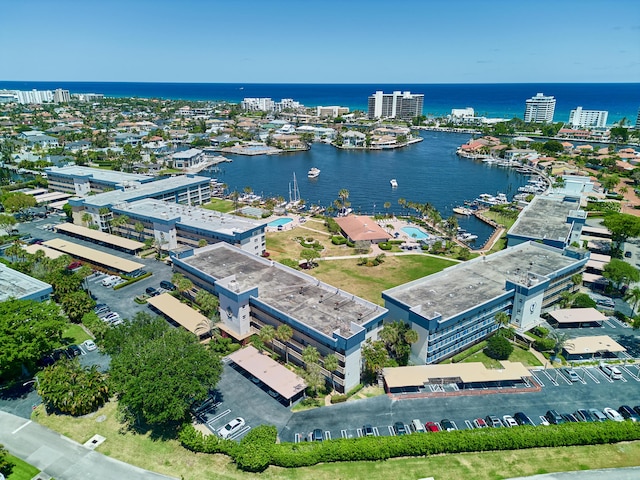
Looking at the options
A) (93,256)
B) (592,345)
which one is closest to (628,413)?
(592,345)

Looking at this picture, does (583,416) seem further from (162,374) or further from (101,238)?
(101,238)

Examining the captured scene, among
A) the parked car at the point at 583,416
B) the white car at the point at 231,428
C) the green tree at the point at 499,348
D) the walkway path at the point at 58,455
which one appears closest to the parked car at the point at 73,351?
the walkway path at the point at 58,455

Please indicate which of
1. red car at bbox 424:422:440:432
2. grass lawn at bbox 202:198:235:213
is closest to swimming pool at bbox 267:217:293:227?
grass lawn at bbox 202:198:235:213

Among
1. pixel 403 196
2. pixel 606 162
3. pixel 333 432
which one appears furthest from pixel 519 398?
pixel 606 162

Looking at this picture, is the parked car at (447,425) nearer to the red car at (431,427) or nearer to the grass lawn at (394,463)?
the red car at (431,427)

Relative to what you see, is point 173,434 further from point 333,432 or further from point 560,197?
point 560,197

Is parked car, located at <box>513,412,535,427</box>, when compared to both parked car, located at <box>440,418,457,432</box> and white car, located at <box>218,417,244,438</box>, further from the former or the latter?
white car, located at <box>218,417,244,438</box>
